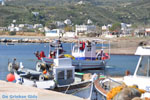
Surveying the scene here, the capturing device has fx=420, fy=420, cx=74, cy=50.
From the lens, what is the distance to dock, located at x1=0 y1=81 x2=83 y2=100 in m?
17.7

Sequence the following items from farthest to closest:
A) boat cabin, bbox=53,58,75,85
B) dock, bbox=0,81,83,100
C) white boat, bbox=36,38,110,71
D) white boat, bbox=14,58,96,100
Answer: white boat, bbox=36,38,110,71 → boat cabin, bbox=53,58,75,85 → white boat, bbox=14,58,96,100 → dock, bbox=0,81,83,100

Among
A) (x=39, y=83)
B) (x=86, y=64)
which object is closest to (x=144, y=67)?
(x=39, y=83)

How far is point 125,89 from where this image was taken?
41.4 ft

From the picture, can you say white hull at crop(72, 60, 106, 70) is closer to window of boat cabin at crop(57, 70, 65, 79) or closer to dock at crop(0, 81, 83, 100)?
window of boat cabin at crop(57, 70, 65, 79)

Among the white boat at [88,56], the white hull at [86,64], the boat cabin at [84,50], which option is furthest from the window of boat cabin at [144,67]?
the boat cabin at [84,50]

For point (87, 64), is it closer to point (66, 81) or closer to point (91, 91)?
point (66, 81)

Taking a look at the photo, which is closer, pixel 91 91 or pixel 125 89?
pixel 125 89

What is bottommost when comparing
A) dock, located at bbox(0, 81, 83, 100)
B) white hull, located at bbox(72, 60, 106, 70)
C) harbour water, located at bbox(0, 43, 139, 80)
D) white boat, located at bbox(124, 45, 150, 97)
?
harbour water, located at bbox(0, 43, 139, 80)

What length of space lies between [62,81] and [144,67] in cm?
768

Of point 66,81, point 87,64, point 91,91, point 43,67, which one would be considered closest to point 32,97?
point 91,91

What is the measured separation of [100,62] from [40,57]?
5544 millimetres

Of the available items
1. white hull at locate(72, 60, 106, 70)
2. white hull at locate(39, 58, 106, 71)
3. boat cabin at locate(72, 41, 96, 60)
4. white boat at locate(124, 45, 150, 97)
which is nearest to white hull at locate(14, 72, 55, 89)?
white boat at locate(124, 45, 150, 97)

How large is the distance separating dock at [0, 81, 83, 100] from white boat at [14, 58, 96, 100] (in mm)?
785

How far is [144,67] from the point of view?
14.9 meters
